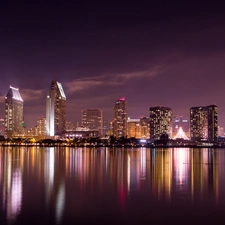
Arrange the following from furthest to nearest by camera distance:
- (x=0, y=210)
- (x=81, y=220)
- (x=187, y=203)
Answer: (x=187, y=203)
(x=0, y=210)
(x=81, y=220)

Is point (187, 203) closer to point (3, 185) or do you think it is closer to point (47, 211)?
point (47, 211)

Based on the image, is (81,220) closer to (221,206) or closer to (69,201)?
(69,201)

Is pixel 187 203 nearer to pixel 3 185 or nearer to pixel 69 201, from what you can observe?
pixel 69 201

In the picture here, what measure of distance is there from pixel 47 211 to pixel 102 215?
2607mm

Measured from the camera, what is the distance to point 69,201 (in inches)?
833

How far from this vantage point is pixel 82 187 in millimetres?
26469

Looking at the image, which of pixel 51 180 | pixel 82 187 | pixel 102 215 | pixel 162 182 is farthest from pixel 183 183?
pixel 102 215

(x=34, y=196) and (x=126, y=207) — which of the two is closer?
(x=126, y=207)

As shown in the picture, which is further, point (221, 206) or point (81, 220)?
point (221, 206)

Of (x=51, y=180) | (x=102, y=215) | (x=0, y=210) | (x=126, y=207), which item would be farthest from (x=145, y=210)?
(x=51, y=180)

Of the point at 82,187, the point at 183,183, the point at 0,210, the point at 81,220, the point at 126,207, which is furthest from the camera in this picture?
the point at 183,183

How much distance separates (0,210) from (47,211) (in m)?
2.10

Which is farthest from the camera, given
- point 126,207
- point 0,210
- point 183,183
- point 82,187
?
point 183,183

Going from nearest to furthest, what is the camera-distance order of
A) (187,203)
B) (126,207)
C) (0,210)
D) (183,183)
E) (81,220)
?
(81,220) → (0,210) → (126,207) → (187,203) → (183,183)
